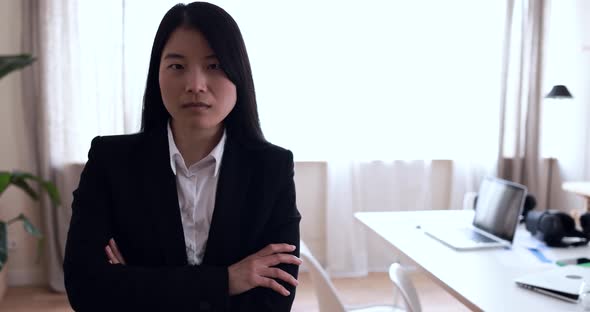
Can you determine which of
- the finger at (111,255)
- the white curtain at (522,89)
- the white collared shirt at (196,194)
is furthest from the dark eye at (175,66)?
the white curtain at (522,89)

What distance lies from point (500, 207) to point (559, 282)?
0.63m

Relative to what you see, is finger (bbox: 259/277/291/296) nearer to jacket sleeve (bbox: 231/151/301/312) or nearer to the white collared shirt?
jacket sleeve (bbox: 231/151/301/312)

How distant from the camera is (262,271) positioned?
3.95 feet

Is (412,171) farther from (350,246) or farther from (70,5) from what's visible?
(70,5)

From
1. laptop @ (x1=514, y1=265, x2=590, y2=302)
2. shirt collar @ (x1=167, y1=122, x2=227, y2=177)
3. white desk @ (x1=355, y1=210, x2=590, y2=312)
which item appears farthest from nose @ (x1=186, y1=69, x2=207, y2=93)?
laptop @ (x1=514, y1=265, x2=590, y2=302)

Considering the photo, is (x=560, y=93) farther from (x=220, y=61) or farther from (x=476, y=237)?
(x=220, y=61)

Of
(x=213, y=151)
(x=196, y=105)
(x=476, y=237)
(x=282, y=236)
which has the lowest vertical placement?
(x=476, y=237)

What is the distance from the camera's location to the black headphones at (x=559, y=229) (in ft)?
7.02

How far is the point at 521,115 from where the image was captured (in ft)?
13.3

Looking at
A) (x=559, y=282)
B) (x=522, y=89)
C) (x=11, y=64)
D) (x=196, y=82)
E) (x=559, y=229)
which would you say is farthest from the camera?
(x=522, y=89)

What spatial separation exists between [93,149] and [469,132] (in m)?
3.40

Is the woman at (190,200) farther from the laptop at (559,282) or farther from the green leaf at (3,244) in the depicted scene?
the laptop at (559,282)

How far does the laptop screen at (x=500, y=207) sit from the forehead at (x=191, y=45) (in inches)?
61.7

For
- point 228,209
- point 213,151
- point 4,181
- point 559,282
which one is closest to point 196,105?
point 213,151
